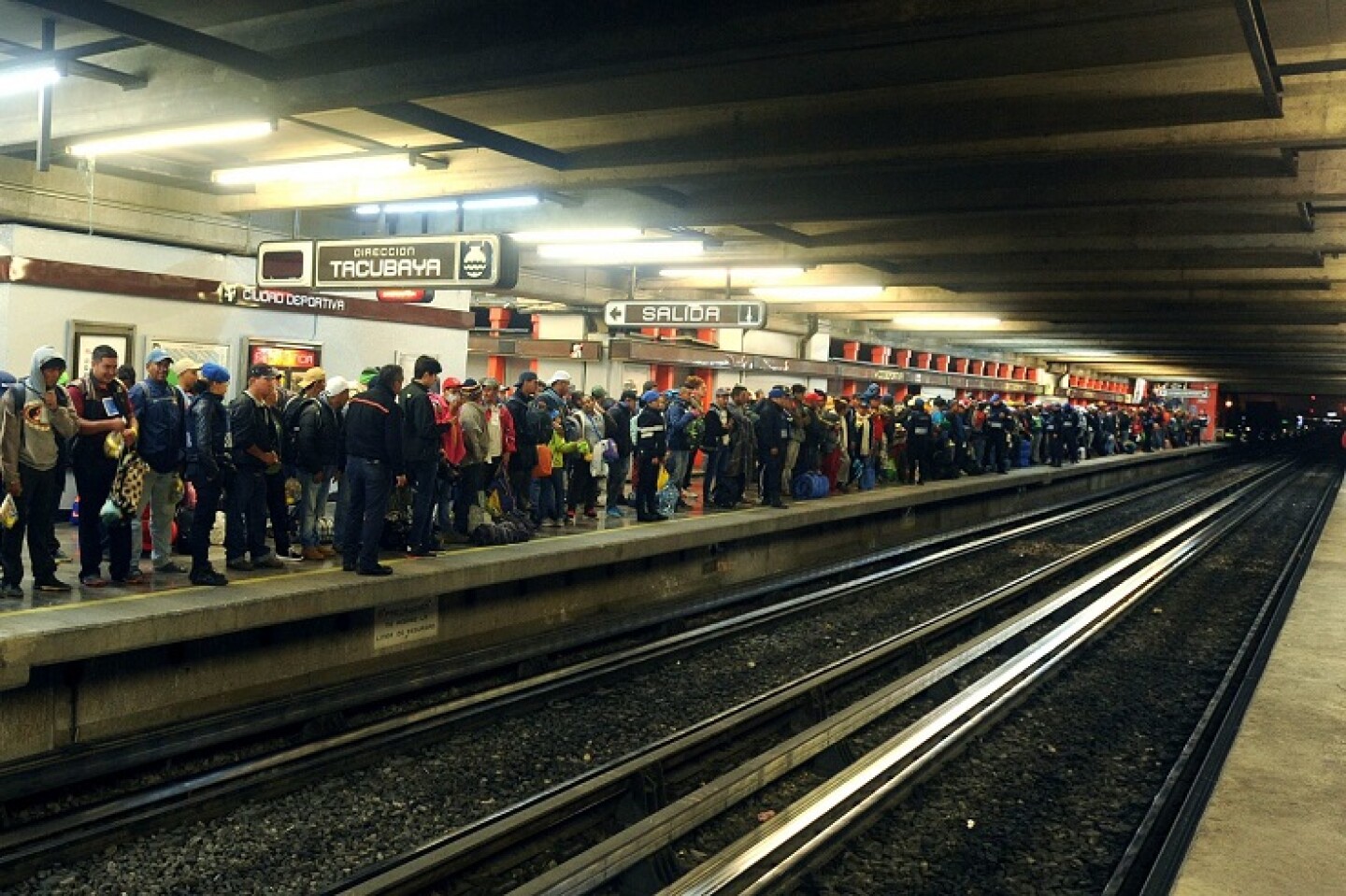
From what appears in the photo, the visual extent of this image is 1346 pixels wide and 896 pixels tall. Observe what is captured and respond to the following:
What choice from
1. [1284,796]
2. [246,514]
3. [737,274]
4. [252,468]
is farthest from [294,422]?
[737,274]

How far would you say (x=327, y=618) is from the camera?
31.2ft

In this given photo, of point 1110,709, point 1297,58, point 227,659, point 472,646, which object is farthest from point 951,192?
point 227,659

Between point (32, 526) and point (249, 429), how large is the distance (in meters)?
1.75

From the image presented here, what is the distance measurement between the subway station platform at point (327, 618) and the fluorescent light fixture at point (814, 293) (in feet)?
19.9

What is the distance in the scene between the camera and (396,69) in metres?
8.95

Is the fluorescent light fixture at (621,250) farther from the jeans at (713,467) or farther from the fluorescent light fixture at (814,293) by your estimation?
the fluorescent light fixture at (814,293)

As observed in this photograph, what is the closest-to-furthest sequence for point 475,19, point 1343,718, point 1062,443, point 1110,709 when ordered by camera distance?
point 1343,718
point 475,19
point 1110,709
point 1062,443

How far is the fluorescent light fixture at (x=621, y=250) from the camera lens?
15202 millimetres

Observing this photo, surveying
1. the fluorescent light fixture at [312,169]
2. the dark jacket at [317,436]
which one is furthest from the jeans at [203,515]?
the fluorescent light fixture at [312,169]

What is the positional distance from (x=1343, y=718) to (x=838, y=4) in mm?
5624

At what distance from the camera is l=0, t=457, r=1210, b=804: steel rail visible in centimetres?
679

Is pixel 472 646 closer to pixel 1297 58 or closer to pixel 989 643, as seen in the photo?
pixel 989 643

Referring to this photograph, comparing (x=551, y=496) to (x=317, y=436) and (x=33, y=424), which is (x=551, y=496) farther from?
(x=33, y=424)

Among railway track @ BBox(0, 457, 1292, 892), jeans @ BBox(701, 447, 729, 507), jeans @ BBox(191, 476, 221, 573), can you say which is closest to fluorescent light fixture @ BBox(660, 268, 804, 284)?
jeans @ BBox(701, 447, 729, 507)
